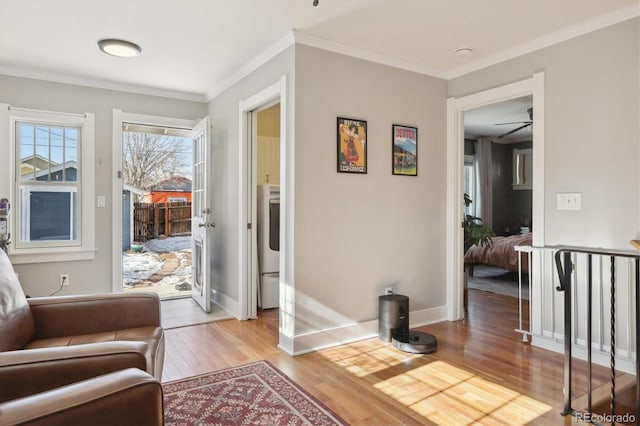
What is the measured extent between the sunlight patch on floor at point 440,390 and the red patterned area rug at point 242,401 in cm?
49

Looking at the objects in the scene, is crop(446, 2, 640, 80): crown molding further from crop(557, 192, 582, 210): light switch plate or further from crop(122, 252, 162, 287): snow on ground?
crop(122, 252, 162, 287): snow on ground

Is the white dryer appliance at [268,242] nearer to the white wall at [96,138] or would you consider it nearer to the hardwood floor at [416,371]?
the hardwood floor at [416,371]

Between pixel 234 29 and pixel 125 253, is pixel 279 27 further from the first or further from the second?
pixel 125 253

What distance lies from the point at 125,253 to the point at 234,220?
5499mm

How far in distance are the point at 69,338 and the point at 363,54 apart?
292cm

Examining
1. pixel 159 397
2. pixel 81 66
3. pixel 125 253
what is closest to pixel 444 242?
pixel 159 397

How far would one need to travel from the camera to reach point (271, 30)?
3.03 m

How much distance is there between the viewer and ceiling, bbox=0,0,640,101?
2672 mm

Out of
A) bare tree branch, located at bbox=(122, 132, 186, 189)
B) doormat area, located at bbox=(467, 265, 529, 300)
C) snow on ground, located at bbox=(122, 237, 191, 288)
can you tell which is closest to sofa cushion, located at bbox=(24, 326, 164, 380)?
snow on ground, located at bbox=(122, 237, 191, 288)

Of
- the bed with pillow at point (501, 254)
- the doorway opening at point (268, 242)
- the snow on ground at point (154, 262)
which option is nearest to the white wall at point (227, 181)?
the doorway opening at point (268, 242)

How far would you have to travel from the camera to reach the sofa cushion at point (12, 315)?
1.76 meters

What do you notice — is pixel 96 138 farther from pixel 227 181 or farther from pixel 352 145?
pixel 352 145

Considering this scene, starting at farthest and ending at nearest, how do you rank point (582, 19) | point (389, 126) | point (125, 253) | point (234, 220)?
point (125, 253), point (234, 220), point (389, 126), point (582, 19)

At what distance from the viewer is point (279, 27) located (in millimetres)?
2973
